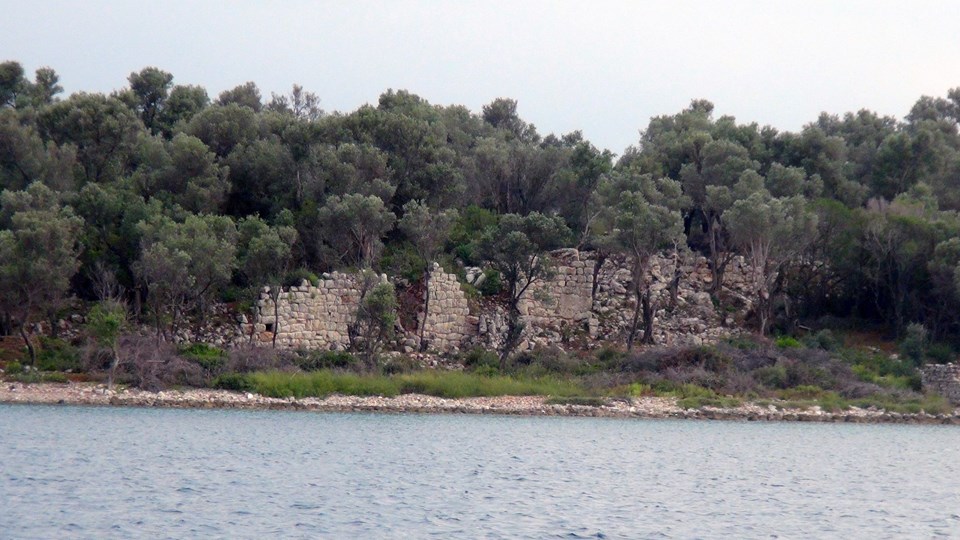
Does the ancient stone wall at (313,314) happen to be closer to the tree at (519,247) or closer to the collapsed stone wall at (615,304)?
the tree at (519,247)

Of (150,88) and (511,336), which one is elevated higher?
(150,88)

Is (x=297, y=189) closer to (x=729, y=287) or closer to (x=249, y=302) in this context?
(x=249, y=302)

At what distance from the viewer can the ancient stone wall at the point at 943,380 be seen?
36719 millimetres

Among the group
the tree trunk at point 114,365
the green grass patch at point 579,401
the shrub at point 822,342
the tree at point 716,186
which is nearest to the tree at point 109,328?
the tree trunk at point 114,365

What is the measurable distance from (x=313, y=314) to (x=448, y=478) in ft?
55.9

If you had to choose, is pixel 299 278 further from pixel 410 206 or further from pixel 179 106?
pixel 179 106

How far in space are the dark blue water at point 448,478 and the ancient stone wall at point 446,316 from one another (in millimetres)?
7309

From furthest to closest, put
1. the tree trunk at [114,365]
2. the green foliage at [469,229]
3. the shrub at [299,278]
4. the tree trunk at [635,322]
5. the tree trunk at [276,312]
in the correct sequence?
the green foliage at [469,229] → the tree trunk at [635,322] → the shrub at [299,278] → the tree trunk at [276,312] → the tree trunk at [114,365]

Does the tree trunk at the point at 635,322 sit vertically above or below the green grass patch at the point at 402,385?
above

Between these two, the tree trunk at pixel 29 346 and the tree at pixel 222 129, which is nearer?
the tree trunk at pixel 29 346

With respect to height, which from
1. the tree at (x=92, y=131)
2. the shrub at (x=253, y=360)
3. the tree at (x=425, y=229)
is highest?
the tree at (x=92, y=131)

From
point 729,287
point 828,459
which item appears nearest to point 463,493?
point 828,459

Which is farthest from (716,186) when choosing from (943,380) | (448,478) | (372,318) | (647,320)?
(448,478)

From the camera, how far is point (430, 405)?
110 ft
